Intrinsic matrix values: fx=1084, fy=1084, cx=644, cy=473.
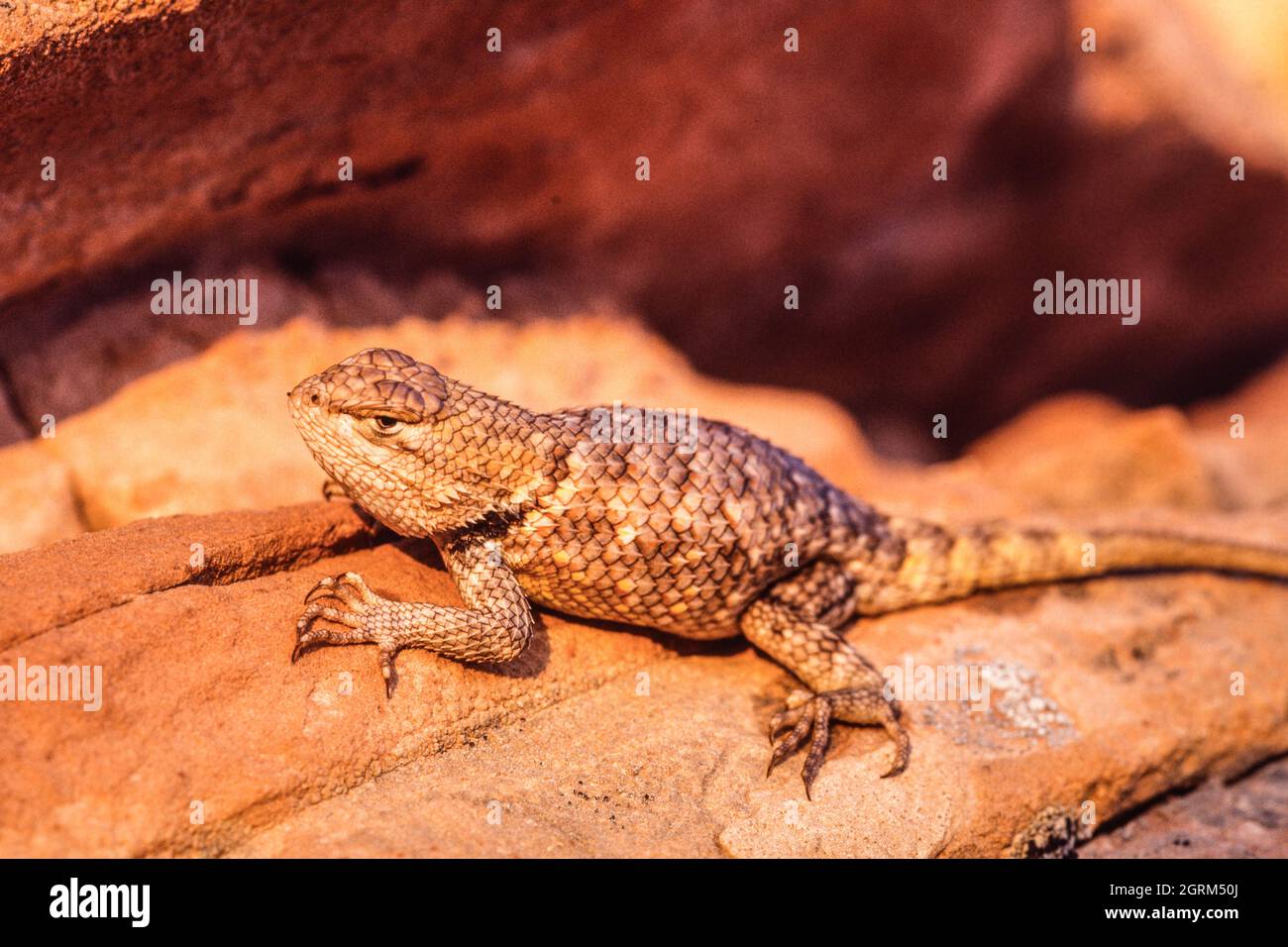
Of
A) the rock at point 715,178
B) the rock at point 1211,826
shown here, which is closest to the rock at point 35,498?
the rock at point 715,178

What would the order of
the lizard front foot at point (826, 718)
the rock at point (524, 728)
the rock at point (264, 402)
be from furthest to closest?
the rock at point (264, 402) < the lizard front foot at point (826, 718) < the rock at point (524, 728)

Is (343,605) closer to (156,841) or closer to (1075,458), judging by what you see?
(156,841)

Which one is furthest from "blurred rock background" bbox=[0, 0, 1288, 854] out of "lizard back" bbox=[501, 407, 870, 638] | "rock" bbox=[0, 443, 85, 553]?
"lizard back" bbox=[501, 407, 870, 638]

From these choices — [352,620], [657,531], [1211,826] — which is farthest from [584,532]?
[1211,826]

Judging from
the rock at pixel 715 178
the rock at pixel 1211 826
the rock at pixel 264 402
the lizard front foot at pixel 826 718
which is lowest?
the rock at pixel 1211 826

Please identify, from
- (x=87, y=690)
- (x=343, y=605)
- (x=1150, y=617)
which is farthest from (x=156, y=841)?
(x=1150, y=617)

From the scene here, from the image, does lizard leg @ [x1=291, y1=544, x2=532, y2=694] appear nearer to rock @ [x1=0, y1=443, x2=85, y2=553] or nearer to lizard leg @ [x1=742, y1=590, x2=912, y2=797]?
lizard leg @ [x1=742, y1=590, x2=912, y2=797]

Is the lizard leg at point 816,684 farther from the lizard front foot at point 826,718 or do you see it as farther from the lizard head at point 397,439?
the lizard head at point 397,439
